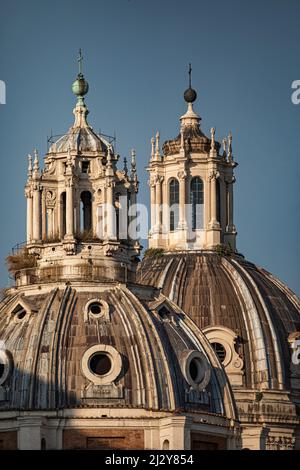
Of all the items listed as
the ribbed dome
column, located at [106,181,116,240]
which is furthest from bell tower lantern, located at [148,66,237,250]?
column, located at [106,181,116,240]

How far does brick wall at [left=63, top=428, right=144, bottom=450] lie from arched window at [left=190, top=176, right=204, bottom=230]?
123ft

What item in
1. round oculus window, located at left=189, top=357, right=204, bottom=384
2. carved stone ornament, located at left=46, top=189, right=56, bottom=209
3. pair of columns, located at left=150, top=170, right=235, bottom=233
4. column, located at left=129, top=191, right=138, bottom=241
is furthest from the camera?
pair of columns, located at left=150, top=170, right=235, bottom=233

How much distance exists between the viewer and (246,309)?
164 metres

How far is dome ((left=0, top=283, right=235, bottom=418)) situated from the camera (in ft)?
445

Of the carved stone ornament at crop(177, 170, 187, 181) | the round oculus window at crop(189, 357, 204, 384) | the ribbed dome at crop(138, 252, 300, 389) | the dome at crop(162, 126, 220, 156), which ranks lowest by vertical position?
the round oculus window at crop(189, 357, 204, 384)

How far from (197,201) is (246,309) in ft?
32.1

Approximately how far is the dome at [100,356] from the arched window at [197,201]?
104ft

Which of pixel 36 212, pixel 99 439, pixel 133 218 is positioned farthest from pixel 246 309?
pixel 99 439

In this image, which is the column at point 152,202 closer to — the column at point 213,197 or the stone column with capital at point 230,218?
the column at point 213,197

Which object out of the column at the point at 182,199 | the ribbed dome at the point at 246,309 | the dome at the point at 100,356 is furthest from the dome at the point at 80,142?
the column at the point at 182,199

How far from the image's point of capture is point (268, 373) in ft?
532

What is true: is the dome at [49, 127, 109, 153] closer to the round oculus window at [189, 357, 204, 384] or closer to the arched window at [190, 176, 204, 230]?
the round oculus window at [189, 357, 204, 384]

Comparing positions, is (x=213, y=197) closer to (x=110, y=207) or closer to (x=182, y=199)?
(x=182, y=199)
